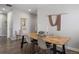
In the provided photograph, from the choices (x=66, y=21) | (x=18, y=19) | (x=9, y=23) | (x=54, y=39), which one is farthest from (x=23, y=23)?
(x=66, y=21)

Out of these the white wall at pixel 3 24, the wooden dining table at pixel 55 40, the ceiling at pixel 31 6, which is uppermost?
the ceiling at pixel 31 6

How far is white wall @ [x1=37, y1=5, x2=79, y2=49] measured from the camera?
193 centimetres

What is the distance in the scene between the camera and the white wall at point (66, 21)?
1.93 metres

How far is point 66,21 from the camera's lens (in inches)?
77.2

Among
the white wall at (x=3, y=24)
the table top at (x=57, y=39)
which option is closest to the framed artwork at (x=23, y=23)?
the white wall at (x=3, y=24)

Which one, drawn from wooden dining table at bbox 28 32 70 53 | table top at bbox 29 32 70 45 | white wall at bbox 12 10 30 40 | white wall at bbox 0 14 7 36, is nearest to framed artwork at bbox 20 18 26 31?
white wall at bbox 12 10 30 40

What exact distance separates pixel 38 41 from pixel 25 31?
28 centimetres

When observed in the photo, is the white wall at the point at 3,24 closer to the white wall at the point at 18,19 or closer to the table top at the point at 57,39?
the white wall at the point at 18,19

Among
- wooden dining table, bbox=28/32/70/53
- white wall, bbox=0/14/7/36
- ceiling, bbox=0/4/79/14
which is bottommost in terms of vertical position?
wooden dining table, bbox=28/32/70/53

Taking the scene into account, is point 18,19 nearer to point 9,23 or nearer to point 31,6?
point 9,23

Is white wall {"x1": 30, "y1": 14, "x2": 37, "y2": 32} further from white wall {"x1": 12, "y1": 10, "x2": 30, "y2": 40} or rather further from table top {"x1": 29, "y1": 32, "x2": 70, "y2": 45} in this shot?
table top {"x1": 29, "y1": 32, "x2": 70, "y2": 45}
